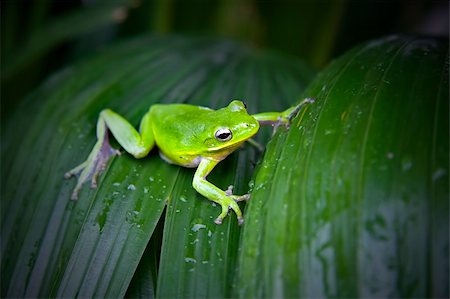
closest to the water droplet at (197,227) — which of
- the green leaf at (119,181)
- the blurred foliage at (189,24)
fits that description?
the green leaf at (119,181)

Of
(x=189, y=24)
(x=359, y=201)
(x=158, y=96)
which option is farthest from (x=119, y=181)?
(x=189, y=24)

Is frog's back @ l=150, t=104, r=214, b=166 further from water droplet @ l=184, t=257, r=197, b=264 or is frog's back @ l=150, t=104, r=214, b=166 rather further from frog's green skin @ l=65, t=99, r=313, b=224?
water droplet @ l=184, t=257, r=197, b=264

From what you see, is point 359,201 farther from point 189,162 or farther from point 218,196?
point 189,162

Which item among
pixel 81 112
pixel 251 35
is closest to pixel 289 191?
pixel 81 112

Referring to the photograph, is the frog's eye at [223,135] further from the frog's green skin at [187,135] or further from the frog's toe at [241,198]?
the frog's toe at [241,198]

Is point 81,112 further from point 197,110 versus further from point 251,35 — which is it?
point 251,35

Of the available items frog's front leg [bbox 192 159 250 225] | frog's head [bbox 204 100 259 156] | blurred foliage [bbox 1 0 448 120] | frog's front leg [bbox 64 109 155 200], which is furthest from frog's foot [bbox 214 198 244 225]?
blurred foliage [bbox 1 0 448 120]
